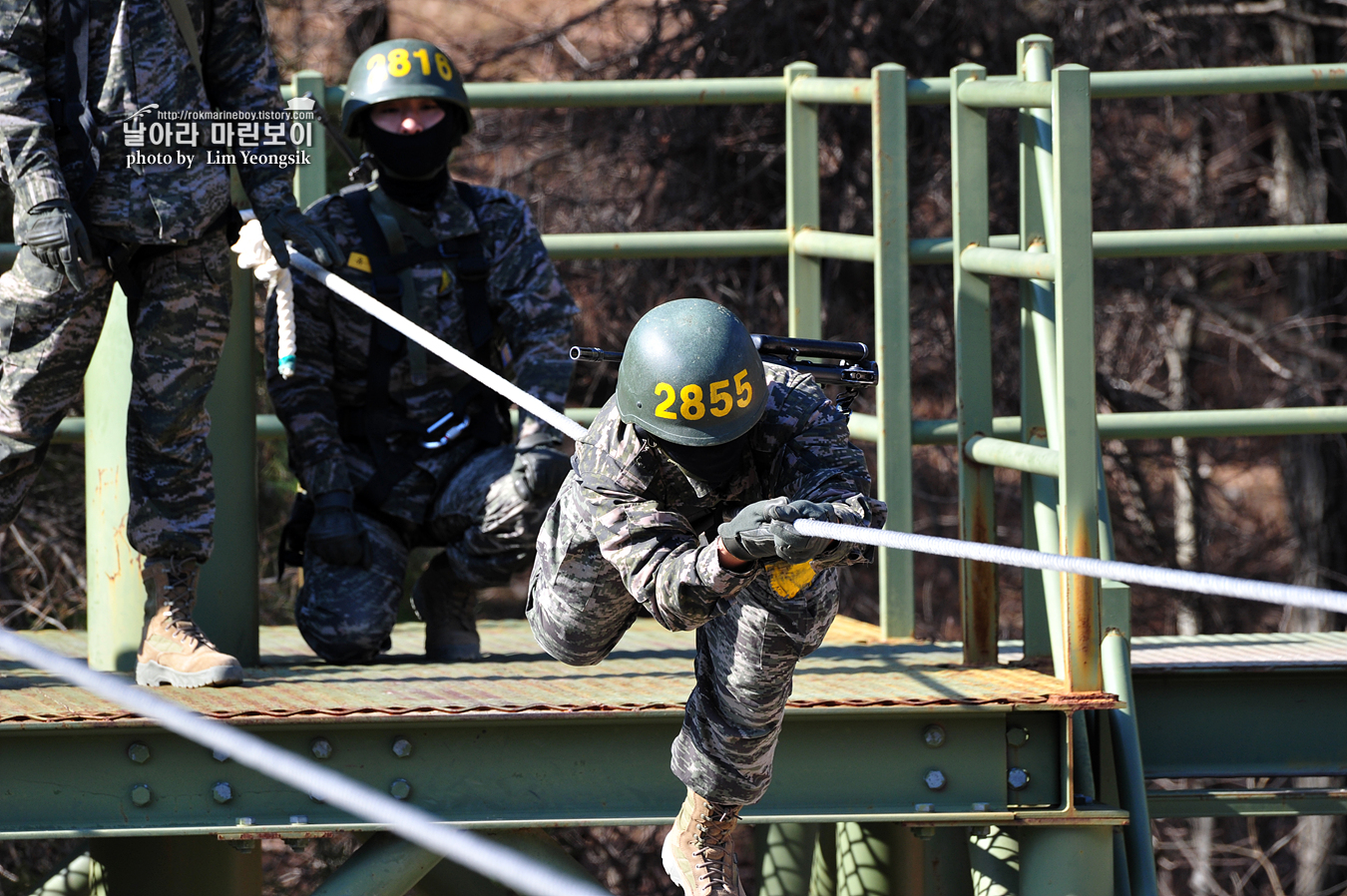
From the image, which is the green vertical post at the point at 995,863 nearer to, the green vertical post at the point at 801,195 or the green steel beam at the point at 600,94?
the green vertical post at the point at 801,195

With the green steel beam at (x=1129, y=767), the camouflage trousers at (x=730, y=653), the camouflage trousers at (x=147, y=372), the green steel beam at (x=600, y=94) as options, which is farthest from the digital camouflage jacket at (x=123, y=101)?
the green steel beam at (x=1129, y=767)

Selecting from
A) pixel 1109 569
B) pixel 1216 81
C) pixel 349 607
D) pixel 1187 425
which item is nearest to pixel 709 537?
pixel 1109 569

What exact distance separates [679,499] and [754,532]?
57 cm

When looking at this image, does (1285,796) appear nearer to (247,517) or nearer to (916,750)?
(916,750)

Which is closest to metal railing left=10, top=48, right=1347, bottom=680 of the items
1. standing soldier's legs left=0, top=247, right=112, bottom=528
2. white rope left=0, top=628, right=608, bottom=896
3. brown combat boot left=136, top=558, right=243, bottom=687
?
brown combat boot left=136, top=558, right=243, bottom=687

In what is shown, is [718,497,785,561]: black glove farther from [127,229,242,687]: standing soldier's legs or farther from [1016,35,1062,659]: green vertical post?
[127,229,242,687]: standing soldier's legs

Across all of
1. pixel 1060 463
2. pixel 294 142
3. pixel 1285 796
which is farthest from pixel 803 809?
pixel 294 142

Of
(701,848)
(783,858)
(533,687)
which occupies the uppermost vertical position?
(533,687)

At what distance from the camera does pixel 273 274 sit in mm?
3582

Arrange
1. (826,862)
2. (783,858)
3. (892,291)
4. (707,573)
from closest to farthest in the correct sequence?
(707,573)
(892,291)
(826,862)
(783,858)

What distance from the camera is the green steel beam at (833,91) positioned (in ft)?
14.0

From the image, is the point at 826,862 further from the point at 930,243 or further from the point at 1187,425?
the point at 930,243

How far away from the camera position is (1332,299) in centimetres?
855

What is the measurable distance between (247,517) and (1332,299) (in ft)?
21.2
